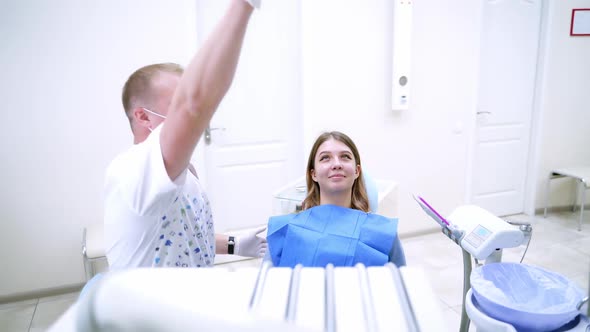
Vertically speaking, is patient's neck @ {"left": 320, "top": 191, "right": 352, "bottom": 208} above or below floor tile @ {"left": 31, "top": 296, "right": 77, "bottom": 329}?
above

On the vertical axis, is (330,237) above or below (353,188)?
below

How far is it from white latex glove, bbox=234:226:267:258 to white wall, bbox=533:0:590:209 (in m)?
3.41

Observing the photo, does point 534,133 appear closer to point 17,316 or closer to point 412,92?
point 412,92

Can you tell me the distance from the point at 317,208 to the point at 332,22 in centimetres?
182

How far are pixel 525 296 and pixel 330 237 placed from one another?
2.31 ft

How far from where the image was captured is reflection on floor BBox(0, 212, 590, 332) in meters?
2.44

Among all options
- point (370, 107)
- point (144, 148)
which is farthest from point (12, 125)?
point (370, 107)

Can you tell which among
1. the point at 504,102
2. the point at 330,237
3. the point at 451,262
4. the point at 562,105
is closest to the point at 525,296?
the point at 330,237

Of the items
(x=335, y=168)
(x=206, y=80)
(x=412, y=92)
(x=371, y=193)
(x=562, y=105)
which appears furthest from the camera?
(x=562, y=105)

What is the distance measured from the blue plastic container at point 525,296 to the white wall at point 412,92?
7.07ft

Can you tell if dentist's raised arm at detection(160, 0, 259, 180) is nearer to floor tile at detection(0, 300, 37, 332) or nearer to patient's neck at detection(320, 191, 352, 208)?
patient's neck at detection(320, 191, 352, 208)

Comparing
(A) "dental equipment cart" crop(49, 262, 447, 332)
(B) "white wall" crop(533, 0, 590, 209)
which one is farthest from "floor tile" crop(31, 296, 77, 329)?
(B) "white wall" crop(533, 0, 590, 209)

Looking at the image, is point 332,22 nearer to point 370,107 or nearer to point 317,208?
point 370,107

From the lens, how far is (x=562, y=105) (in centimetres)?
393
